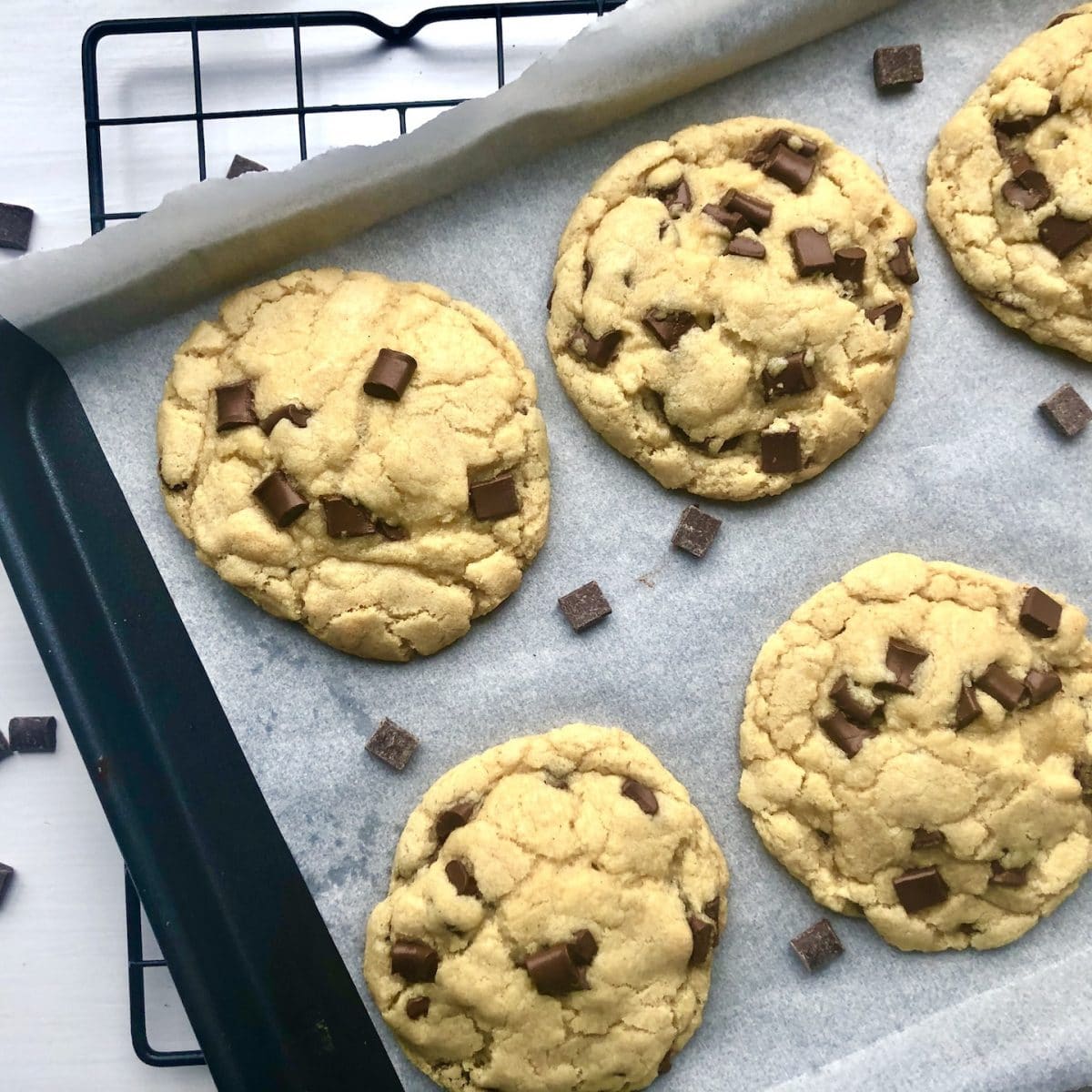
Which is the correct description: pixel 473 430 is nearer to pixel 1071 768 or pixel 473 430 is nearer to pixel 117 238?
pixel 117 238

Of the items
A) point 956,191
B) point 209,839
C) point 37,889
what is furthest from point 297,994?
point 956,191

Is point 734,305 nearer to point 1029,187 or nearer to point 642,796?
point 1029,187

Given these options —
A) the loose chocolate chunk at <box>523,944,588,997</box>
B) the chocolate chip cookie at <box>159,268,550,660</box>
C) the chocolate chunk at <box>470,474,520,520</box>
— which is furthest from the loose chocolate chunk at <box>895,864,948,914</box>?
the chocolate chunk at <box>470,474,520,520</box>

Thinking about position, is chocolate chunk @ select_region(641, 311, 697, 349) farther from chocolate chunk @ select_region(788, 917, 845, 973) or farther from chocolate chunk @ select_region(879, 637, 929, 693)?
chocolate chunk @ select_region(788, 917, 845, 973)

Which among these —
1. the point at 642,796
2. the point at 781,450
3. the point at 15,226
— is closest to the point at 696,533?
the point at 781,450

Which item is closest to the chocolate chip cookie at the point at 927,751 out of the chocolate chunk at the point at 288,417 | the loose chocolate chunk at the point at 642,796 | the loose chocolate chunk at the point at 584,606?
the loose chocolate chunk at the point at 642,796
